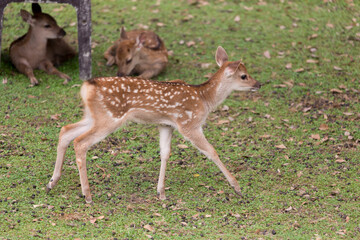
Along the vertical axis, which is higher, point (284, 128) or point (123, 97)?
point (123, 97)

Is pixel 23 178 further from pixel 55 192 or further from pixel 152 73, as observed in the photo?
pixel 152 73

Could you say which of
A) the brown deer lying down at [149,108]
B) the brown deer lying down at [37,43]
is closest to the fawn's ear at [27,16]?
the brown deer lying down at [37,43]

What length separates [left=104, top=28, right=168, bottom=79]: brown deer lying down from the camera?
9.05 meters

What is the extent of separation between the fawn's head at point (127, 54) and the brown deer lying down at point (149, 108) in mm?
2764

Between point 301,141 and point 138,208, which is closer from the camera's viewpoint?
point 138,208

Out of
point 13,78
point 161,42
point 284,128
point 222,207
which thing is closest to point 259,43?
point 161,42

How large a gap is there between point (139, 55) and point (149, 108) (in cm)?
355

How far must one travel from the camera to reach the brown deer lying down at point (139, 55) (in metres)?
9.05

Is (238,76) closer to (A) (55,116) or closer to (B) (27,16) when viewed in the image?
(A) (55,116)

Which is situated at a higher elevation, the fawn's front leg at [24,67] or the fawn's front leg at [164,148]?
the fawn's front leg at [164,148]

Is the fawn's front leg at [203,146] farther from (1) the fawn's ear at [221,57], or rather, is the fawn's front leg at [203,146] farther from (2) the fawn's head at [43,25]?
(2) the fawn's head at [43,25]

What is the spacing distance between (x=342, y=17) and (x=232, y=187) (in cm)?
575

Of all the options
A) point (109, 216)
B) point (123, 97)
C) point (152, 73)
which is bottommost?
point (152, 73)

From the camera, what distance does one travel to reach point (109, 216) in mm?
5555
